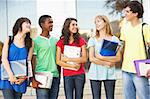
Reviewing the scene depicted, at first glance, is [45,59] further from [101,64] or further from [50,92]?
[101,64]

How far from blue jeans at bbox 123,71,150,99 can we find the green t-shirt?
110 centimetres

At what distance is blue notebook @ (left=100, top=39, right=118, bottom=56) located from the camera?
5.90 m

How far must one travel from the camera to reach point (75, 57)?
6.01m

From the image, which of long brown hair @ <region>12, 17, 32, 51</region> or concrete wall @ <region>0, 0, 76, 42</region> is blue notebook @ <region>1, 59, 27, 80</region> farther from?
concrete wall @ <region>0, 0, 76, 42</region>

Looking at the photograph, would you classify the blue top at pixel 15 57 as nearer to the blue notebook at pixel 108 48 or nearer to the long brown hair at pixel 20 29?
the long brown hair at pixel 20 29

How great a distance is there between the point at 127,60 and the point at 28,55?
143 centimetres

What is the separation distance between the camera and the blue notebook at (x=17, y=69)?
555 centimetres

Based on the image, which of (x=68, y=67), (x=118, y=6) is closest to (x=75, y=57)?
(x=68, y=67)

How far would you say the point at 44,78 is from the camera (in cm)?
589

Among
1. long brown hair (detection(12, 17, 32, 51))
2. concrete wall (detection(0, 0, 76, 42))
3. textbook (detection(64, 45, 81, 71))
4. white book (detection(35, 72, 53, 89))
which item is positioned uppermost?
concrete wall (detection(0, 0, 76, 42))

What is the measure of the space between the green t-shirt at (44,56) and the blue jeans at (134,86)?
1.10 meters

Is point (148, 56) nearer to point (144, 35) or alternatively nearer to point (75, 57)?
point (144, 35)

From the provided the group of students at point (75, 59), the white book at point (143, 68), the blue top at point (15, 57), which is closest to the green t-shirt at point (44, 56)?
the group of students at point (75, 59)

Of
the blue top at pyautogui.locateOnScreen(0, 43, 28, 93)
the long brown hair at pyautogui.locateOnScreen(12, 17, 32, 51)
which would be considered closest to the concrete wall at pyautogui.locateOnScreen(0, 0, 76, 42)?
the long brown hair at pyautogui.locateOnScreen(12, 17, 32, 51)
